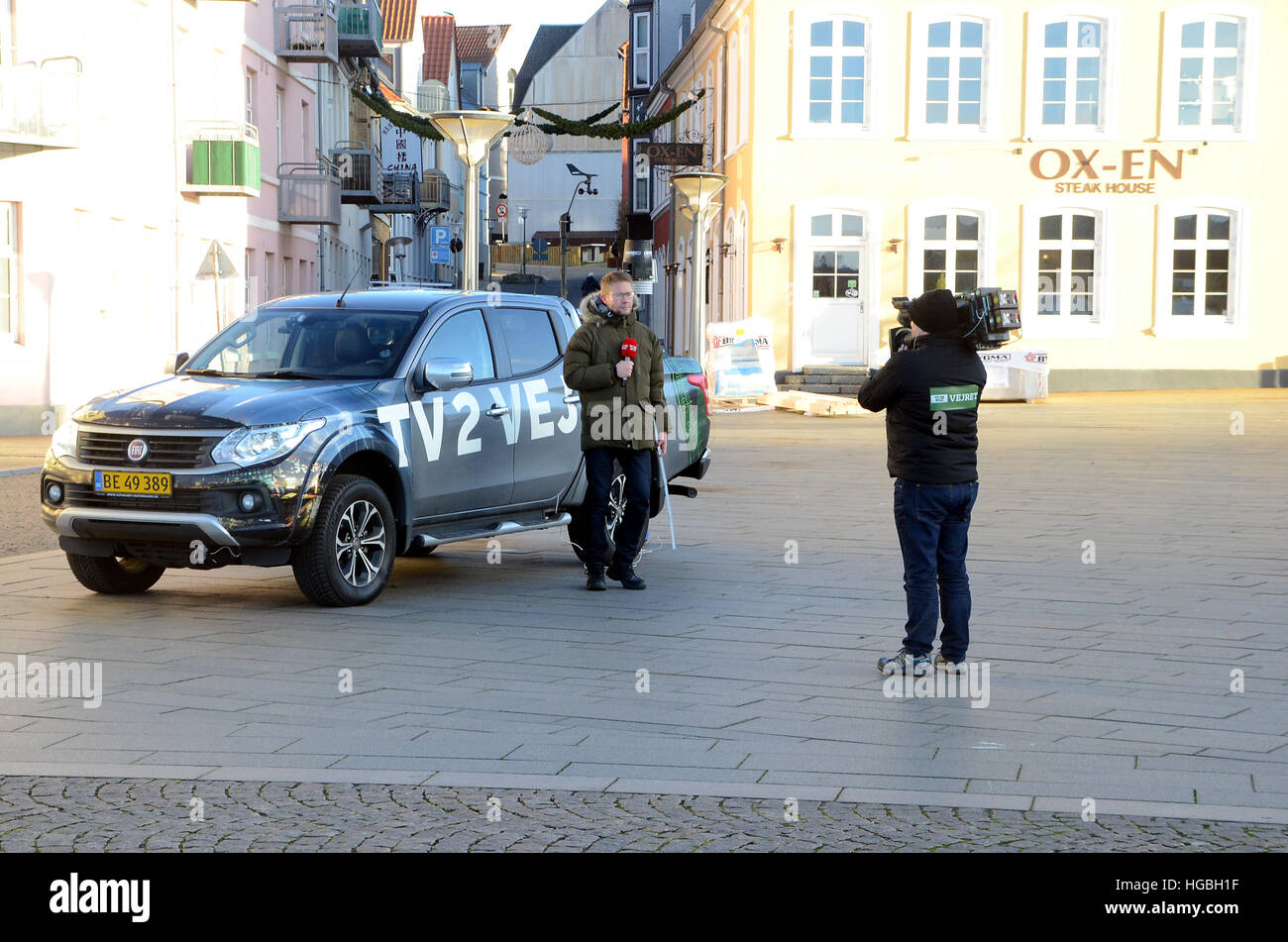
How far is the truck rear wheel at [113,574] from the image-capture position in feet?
33.2

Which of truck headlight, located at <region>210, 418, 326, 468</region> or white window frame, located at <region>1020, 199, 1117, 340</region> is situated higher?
white window frame, located at <region>1020, 199, 1117, 340</region>

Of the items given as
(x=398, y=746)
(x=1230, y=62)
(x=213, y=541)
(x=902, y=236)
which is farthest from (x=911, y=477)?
(x=1230, y=62)

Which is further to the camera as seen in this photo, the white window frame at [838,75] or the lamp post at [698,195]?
the white window frame at [838,75]

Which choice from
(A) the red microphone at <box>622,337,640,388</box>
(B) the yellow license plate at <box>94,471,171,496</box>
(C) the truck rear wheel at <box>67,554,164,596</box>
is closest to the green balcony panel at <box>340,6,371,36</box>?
(A) the red microphone at <box>622,337,640,388</box>

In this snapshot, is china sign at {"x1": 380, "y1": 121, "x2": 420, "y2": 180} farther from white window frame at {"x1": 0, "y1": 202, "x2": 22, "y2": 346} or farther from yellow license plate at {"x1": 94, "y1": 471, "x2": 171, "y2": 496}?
yellow license plate at {"x1": 94, "y1": 471, "x2": 171, "y2": 496}

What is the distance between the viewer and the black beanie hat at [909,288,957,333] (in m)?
7.81

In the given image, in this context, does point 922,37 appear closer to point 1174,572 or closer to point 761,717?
point 1174,572

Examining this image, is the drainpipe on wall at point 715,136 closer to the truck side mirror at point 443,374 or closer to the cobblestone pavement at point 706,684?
the cobblestone pavement at point 706,684

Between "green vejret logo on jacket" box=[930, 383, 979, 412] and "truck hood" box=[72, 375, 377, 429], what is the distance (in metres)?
3.54

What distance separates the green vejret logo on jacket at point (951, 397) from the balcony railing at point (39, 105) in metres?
19.0

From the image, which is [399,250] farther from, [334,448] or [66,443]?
[334,448]

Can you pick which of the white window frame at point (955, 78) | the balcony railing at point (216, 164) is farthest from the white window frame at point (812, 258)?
the balcony railing at point (216, 164)

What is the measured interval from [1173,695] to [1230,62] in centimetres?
3150

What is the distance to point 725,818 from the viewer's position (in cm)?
547
